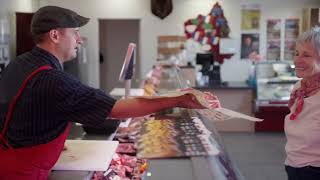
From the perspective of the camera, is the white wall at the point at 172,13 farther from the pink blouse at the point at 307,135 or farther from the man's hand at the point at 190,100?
the man's hand at the point at 190,100

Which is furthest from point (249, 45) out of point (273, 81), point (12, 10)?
point (12, 10)

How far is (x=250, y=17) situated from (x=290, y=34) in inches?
39.7

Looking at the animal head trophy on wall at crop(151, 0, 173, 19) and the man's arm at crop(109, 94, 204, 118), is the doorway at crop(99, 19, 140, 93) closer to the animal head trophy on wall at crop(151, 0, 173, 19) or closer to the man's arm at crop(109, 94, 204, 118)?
the animal head trophy on wall at crop(151, 0, 173, 19)

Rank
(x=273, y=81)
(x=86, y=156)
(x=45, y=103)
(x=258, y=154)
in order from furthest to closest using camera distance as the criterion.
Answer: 1. (x=273, y=81)
2. (x=258, y=154)
3. (x=86, y=156)
4. (x=45, y=103)

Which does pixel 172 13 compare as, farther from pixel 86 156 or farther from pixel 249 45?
pixel 86 156

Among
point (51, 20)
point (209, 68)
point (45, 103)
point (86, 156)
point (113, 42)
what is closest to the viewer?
point (45, 103)

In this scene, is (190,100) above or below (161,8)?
below

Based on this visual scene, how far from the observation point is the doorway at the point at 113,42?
9.95 meters

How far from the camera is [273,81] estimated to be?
259 inches

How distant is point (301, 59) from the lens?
6.17ft

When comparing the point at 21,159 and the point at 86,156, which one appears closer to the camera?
the point at 21,159

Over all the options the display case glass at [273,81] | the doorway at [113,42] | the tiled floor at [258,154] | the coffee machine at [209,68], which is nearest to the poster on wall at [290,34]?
the display case glass at [273,81]

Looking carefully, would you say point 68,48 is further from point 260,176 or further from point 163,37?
point 163,37

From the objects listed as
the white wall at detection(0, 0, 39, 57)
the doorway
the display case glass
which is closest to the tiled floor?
the display case glass
